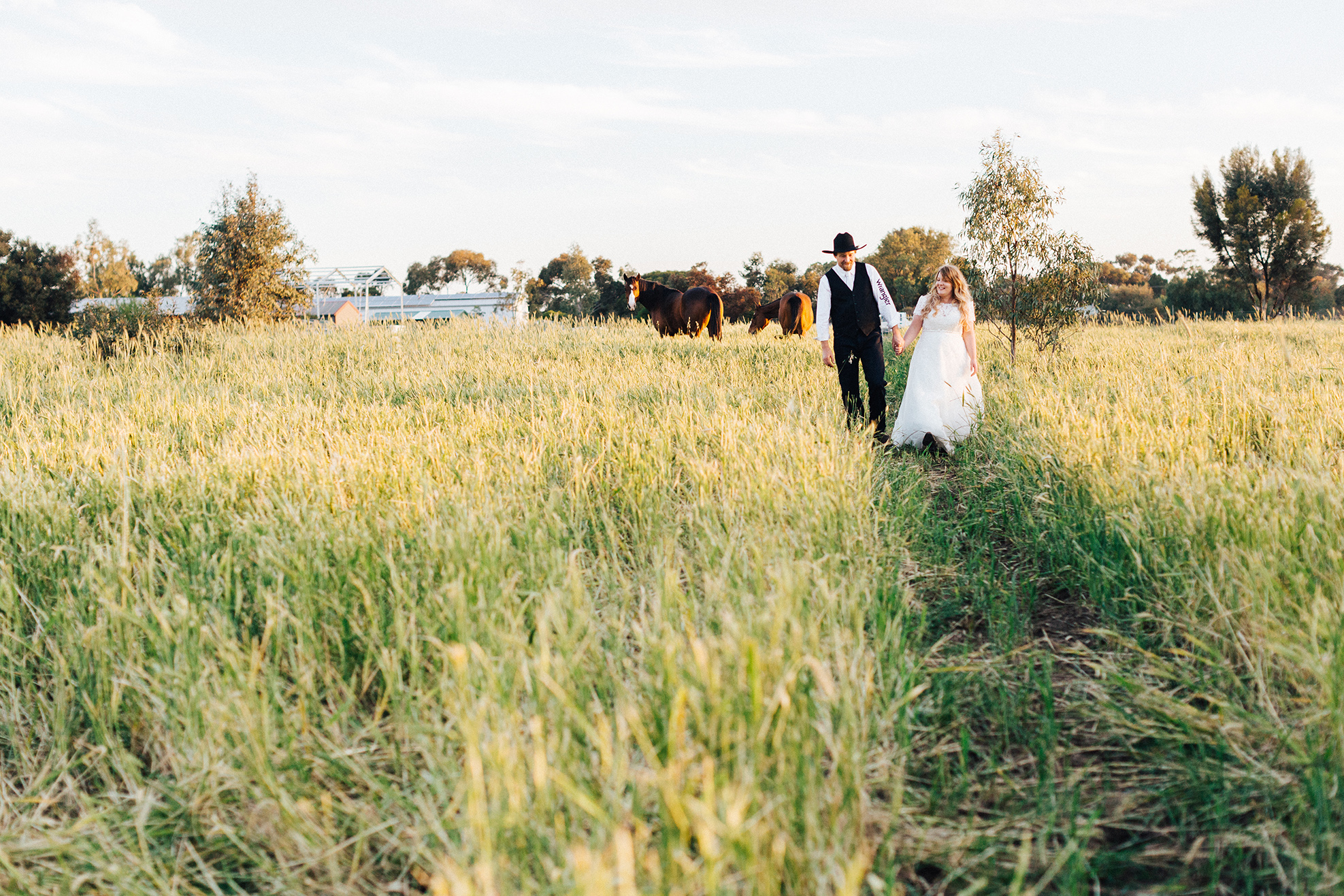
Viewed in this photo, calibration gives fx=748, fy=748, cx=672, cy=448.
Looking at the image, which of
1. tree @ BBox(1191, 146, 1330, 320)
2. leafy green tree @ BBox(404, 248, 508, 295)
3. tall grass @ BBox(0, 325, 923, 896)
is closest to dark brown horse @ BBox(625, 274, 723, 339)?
tall grass @ BBox(0, 325, 923, 896)

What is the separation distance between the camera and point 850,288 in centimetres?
767

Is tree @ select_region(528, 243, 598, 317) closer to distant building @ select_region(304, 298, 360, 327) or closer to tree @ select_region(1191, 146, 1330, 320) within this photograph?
distant building @ select_region(304, 298, 360, 327)

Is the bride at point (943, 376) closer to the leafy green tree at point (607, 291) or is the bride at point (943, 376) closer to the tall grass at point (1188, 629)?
the tall grass at point (1188, 629)

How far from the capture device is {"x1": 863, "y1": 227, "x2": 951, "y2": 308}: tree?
60.2 metres

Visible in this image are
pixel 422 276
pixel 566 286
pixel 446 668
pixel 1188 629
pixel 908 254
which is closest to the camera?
pixel 446 668

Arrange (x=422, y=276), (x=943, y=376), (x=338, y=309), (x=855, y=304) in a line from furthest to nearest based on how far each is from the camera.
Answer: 1. (x=422, y=276)
2. (x=338, y=309)
3. (x=855, y=304)
4. (x=943, y=376)

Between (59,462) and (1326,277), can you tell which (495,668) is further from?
(1326,277)

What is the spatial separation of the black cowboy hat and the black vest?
0.58 ft

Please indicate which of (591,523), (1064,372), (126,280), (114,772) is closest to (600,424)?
(591,523)

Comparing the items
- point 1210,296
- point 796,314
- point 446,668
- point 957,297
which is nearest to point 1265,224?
point 1210,296

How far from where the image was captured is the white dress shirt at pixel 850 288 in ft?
25.2

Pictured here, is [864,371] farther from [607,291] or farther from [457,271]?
[457,271]

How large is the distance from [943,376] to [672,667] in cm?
594

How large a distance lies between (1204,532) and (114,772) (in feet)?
13.7
